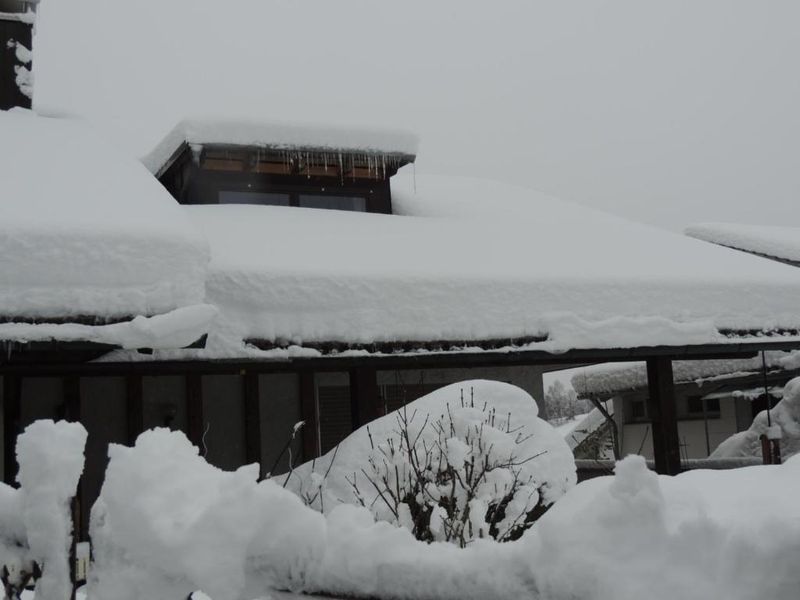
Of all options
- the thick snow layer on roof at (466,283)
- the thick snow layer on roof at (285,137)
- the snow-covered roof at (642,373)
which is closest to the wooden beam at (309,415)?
the thick snow layer on roof at (466,283)

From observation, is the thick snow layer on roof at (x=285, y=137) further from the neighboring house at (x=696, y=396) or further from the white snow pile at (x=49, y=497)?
the neighboring house at (x=696, y=396)

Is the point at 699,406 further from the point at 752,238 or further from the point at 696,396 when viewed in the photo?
the point at 752,238

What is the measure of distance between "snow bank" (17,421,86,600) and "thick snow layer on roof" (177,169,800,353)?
4.60 m

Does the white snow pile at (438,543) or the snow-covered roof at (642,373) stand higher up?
the snow-covered roof at (642,373)

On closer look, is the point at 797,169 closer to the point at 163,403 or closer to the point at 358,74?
the point at 358,74

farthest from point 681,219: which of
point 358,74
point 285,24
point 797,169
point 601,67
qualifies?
point 285,24

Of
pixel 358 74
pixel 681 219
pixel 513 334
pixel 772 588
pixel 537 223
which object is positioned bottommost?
pixel 772 588

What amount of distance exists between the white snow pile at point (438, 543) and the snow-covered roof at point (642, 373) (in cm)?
1210

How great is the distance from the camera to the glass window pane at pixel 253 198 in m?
10.4

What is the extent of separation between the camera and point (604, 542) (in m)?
2.06

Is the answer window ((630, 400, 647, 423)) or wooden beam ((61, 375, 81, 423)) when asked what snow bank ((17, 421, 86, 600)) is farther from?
window ((630, 400, 647, 423))

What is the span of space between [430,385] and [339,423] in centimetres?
116

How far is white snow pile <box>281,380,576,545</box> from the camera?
468 centimetres

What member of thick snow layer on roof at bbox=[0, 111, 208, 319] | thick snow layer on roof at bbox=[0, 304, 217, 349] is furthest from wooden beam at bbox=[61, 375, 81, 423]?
thick snow layer on roof at bbox=[0, 304, 217, 349]
